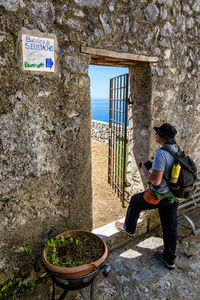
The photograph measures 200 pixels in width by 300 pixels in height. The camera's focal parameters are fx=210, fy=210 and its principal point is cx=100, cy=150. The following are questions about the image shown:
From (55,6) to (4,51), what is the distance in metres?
0.67

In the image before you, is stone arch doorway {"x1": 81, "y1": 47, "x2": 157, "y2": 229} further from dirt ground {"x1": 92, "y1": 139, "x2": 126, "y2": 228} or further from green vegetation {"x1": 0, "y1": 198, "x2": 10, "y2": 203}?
green vegetation {"x1": 0, "y1": 198, "x2": 10, "y2": 203}

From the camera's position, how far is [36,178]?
221 centimetres

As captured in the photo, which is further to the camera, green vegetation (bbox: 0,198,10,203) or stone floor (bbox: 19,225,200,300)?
stone floor (bbox: 19,225,200,300)

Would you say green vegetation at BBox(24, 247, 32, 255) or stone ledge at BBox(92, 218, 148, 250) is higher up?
green vegetation at BBox(24, 247, 32, 255)

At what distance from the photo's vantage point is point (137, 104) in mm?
3242

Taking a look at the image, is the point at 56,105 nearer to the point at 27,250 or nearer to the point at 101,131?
the point at 27,250

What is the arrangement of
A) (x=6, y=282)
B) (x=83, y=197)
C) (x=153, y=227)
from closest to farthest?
(x=6, y=282) < (x=83, y=197) < (x=153, y=227)

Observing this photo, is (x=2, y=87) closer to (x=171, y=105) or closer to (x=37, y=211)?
(x=37, y=211)

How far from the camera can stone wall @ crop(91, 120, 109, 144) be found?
964 centimetres

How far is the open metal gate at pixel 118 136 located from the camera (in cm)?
390

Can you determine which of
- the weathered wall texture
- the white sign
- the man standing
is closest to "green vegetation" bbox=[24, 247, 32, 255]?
the weathered wall texture

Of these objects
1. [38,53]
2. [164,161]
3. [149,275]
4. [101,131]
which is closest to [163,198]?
[164,161]

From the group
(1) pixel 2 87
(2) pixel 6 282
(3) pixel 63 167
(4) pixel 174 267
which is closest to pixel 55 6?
(1) pixel 2 87

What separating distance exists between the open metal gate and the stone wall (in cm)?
463
